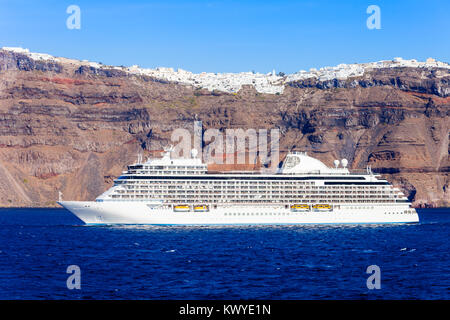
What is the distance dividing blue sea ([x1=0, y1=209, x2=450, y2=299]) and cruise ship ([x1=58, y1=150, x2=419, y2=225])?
14.8 ft

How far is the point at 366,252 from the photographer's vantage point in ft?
173

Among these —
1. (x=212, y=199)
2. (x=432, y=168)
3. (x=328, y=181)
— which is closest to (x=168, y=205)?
(x=212, y=199)

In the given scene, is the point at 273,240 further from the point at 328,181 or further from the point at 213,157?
the point at 213,157

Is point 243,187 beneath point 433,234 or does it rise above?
above

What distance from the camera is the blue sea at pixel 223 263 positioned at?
115 feet

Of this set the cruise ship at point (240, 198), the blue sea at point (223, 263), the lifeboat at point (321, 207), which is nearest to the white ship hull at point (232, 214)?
the cruise ship at point (240, 198)

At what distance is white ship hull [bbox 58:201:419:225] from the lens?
76.6 meters

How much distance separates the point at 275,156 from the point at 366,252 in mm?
142752
